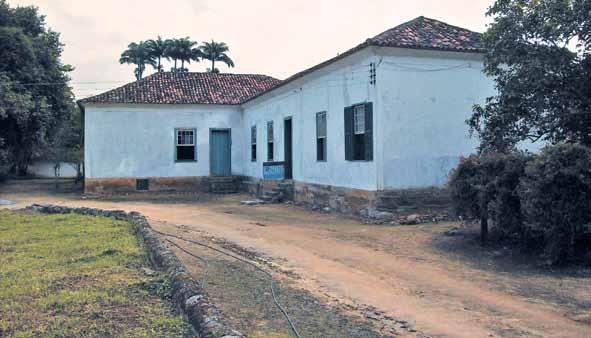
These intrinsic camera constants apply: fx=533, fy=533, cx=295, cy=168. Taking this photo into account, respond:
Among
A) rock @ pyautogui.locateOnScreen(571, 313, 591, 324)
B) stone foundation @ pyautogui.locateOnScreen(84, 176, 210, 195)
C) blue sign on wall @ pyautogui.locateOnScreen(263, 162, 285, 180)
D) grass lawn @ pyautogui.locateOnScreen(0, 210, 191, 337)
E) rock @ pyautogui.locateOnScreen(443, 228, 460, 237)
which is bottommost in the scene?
rock @ pyautogui.locateOnScreen(571, 313, 591, 324)

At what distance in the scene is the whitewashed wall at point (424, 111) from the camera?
Answer: 12.8m

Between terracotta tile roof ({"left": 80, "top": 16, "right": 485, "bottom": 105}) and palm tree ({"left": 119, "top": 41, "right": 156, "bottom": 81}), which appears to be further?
palm tree ({"left": 119, "top": 41, "right": 156, "bottom": 81})

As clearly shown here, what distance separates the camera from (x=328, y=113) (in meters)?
15.5

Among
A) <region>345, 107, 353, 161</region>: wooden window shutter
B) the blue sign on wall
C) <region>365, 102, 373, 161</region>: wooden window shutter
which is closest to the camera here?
<region>365, 102, 373, 161</region>: wooden window shutter

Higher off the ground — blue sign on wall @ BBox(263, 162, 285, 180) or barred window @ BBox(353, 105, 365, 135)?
barred window @ BBox(353, 105, 365, 135)

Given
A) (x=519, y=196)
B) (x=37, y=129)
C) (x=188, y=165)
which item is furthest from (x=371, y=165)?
(x=37, y=129)

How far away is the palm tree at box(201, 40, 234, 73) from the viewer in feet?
147

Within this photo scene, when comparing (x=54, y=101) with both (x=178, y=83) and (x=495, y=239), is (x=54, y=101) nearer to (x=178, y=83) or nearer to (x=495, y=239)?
(x=178, y=83)

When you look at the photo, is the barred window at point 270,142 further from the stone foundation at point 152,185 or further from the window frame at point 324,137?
the window frame at point 324,137

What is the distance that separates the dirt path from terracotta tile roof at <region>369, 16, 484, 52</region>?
14.6 feet

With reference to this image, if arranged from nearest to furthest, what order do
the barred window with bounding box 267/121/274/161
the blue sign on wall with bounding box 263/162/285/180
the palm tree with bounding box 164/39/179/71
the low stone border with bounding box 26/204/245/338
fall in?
the low stone border with bounding box 26/204/245/338 → the blue sign on wall with bounding box 263/162/285/180 → the barred window with bounding box 267/121/274/161 → the palm tree with bounding box 164/39/179/71

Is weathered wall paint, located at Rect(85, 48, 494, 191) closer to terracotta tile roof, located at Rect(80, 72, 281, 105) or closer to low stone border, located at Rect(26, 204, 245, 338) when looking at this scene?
terracotta tile roof, located at Rect(80, 72, 281, 105)

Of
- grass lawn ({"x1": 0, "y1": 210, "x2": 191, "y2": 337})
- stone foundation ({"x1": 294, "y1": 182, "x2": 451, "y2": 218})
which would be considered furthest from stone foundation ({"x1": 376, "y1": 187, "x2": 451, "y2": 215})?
grass lawn ({"x1": 0, "y1": 210, "x2": 191, "y2": 337})

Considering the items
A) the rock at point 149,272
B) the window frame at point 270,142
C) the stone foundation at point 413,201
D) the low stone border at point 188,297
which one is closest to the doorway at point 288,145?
the window frame at point 270,142
